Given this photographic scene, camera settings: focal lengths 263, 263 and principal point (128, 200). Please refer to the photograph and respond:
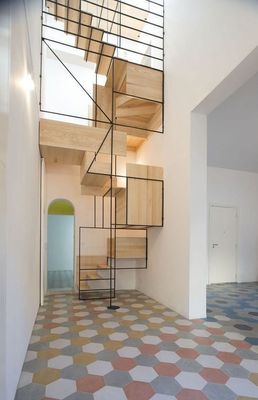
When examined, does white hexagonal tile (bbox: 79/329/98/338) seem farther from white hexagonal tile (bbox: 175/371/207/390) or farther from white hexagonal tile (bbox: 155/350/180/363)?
white hexagonal tile (bbox: 175/371/207/390)

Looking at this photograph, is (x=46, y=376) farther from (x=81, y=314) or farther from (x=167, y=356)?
(x=81, y=314)

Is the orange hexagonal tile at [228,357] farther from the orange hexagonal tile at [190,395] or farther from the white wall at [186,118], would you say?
the white wall at [186,118]

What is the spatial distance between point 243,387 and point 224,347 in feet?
2.37

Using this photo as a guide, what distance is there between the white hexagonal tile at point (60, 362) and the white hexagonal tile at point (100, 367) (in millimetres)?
208

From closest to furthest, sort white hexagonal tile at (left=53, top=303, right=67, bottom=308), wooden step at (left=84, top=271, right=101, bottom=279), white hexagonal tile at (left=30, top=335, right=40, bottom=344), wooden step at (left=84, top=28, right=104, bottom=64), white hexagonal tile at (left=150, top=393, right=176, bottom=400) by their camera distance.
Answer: white hexagonal tile at (left=150, top=393, right=176, bottom=400) → white hexagonal tile at (left=30, top=335, right=40, bottom=344) → white hexagonal tile at (left=53, top=303, right=67, bottom=308) → wooden step at (left=84, top=28, right=104, bottom=64) → wooden step at (left=84, top=271, right=101, bottom=279)

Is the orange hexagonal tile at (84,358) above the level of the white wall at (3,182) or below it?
below

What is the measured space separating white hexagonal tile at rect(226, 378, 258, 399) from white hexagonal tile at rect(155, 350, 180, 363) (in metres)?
0.52

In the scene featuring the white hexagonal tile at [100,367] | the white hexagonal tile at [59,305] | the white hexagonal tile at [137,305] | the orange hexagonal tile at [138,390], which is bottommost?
the white hexagonal tile at [137,305]

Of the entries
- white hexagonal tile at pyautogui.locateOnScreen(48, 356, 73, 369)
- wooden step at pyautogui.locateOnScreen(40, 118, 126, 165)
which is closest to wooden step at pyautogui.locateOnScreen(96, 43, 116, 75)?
wooden step at pyautogui.locateOnScreen(40, 118, 126, 165)

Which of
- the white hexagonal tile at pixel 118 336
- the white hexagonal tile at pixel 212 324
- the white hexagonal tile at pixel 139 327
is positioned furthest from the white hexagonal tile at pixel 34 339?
the white hexagonal tile at pixel 212 324

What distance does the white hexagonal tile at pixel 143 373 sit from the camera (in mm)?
2123

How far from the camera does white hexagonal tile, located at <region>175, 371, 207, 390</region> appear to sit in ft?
6.64

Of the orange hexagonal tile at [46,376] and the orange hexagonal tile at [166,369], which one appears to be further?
the orange hexagonal tile at [166,369]

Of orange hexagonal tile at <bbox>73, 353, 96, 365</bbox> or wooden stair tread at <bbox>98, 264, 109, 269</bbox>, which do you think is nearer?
orange hexagonal tile at <bbox>73, 353, 96, 365</bbox>
